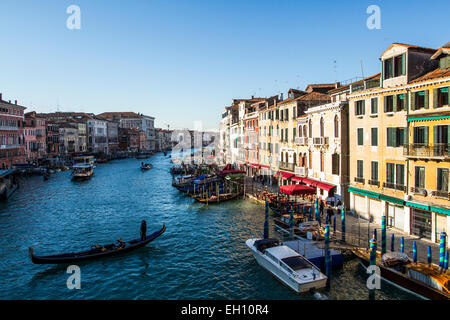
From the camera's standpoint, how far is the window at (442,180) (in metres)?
17.9

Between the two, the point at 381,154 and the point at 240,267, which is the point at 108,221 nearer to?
the point at 240,267

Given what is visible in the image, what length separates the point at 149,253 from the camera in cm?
2128

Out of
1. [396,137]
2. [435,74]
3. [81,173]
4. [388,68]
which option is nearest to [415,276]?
[396,137]

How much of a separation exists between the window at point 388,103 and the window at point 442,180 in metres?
5.06

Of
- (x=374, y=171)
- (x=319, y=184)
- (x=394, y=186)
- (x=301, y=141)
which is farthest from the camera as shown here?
(x=301, y=141)

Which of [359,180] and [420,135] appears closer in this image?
[420,135]

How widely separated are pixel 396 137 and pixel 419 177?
2.91 meters

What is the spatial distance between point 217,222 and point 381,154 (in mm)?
13800

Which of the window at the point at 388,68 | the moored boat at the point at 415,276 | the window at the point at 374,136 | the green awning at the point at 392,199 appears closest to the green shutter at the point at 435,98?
the window at the point at 388,68

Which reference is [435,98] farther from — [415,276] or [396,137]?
[415,276]

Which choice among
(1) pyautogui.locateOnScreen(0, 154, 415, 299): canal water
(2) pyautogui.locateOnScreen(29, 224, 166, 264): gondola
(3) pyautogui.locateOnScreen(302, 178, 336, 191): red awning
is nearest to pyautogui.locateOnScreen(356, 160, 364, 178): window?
(3) pyautogui.locateOnScreen(302, 178, 336, 191): red awning

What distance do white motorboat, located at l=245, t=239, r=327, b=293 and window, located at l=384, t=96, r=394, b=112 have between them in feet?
36.6

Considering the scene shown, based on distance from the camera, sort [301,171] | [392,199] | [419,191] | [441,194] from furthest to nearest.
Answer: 1. [301,171]
2. [392,199]
3. [419,191]
4. [441,194]
